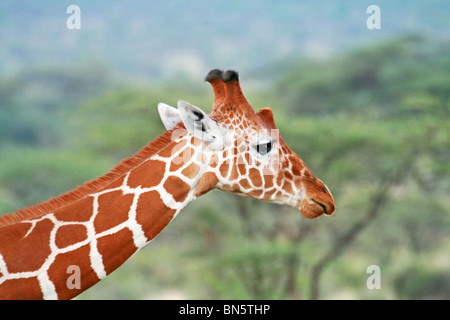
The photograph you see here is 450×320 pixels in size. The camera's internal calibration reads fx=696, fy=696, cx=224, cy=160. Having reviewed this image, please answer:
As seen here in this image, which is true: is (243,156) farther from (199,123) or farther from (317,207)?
(317,207)

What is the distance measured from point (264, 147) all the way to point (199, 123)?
1.14 feet

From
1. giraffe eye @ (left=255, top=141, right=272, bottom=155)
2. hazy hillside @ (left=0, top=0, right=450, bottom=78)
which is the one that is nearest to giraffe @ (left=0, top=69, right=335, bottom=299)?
giraffe eye @ (left=255, top=141, right=272, bottom=155)

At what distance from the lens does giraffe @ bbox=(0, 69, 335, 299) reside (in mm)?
2598

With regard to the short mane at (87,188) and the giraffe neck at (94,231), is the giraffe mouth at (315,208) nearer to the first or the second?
the giraffe neck at (94,231)

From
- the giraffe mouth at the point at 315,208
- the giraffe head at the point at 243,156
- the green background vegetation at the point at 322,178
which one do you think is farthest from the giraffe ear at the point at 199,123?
the green background vegetation at the point at 322,178

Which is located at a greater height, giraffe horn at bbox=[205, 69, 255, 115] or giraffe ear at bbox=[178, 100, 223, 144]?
giraffe horn at bbox=[205, 69, 255, 115]

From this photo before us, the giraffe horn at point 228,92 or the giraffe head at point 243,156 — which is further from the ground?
the giraffe horn at point 228,92

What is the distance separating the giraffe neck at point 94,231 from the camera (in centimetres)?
257

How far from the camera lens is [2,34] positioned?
25.5 m

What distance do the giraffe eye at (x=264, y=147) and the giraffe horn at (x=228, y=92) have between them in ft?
0.51

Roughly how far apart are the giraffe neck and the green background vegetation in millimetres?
8690

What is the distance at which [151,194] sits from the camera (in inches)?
109

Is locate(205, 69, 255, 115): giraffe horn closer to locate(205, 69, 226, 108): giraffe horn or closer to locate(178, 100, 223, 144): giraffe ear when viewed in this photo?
locate(205, 69, 226, 108): giraffe horn
